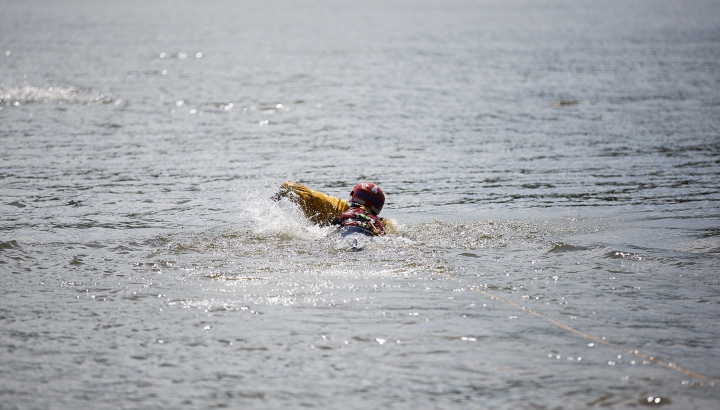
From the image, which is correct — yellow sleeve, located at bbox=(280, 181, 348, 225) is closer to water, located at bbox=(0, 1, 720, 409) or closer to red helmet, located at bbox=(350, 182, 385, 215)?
water, located at bbox=(0, 1, 720, 409)

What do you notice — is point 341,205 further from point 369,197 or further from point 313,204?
point 369,197

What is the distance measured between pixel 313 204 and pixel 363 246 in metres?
1.32

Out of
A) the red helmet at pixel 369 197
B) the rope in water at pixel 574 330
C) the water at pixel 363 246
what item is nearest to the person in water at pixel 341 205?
the red helmet at pixel 369 197

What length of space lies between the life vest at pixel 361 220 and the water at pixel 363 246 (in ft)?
1.16

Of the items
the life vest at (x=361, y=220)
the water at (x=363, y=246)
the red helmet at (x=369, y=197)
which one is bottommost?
the water at (x=363, y=246)

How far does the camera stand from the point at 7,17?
2579 inches

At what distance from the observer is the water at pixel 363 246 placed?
6758 millimetres

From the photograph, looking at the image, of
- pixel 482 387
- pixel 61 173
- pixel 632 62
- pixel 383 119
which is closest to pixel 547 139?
pixel 383 119

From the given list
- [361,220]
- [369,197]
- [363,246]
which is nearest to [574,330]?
[363,246]

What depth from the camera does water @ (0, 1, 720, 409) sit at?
676cm

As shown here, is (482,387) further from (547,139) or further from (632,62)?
(632,62)

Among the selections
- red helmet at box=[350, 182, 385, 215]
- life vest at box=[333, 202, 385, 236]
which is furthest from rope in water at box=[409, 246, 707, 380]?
red helmet at box=[350, 182, 385, 215]

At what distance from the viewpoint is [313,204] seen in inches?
→ 447

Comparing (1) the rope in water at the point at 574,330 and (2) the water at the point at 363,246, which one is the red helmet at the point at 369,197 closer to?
(2) the water at the point at 363,246
